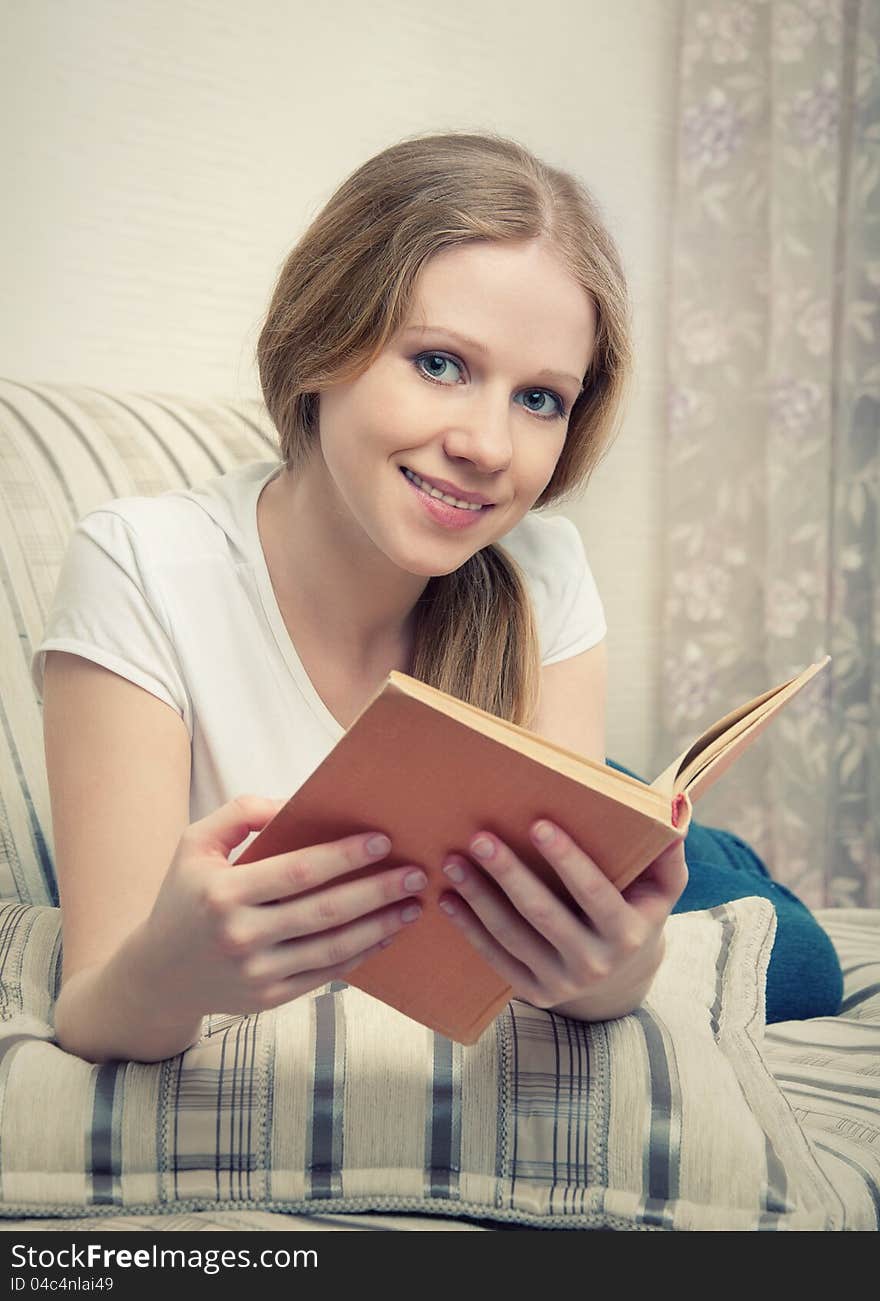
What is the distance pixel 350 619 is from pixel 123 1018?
18.4 inches

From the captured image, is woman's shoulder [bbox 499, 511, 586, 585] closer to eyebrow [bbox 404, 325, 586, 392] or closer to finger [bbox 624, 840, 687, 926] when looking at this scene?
eyebrow [bbox 404, 325, 586, 392]

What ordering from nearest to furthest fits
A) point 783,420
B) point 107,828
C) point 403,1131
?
point 403,1131 → point 107,828 → point 783,420

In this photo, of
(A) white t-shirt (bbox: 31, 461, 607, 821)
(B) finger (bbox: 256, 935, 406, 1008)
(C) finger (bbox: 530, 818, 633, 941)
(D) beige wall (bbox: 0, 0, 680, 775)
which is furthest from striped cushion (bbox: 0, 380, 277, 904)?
(C) finger (bbox: 530, 818, 633, 941)

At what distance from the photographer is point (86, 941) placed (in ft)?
2.57

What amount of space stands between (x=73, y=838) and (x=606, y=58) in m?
1.84

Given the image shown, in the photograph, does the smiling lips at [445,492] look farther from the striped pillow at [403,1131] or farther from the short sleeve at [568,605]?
the striped pillow at [403,1131]

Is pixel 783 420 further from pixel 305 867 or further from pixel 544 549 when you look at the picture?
pixel 305 867

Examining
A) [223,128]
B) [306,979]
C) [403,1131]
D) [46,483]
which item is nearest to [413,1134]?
[403,1131]

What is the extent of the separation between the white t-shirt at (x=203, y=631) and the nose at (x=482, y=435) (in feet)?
0.80

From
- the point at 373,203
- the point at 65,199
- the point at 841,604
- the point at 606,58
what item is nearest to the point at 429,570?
the point at 373,203

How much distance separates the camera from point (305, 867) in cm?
57

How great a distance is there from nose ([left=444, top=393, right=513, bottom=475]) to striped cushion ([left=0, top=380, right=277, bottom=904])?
50 centimetres

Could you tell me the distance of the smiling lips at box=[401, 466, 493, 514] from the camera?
889mm

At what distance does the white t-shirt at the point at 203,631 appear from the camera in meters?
0.89
